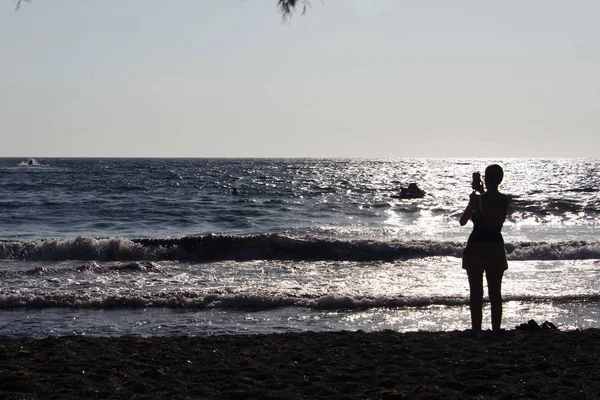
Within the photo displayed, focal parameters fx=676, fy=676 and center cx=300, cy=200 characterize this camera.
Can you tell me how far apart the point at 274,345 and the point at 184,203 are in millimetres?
28342

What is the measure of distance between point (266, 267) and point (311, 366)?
32.1ft

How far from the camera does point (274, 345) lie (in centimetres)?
695

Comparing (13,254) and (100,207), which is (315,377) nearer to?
(13,254)

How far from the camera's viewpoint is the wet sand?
5121mm

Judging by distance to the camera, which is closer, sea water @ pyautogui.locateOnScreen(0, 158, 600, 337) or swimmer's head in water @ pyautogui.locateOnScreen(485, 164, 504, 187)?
swimmer's head in water @ pyautogui.locateOnScreen(485, 164, 504, 187)

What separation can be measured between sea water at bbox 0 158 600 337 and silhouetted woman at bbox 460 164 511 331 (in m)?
1.83

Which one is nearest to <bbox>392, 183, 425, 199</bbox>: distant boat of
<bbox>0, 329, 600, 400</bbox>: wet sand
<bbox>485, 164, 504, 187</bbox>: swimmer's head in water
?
<bbox>0, 329, 600, 400</bbox>: wet sand

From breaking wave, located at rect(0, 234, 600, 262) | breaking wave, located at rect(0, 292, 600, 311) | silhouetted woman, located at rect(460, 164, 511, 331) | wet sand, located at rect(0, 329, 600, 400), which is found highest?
silhouetted woman, located at rect(460, 164, 511, 331)

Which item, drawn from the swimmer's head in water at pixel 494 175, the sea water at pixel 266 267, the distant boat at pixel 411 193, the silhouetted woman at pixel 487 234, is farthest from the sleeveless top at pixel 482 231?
the distant boat at pixel 411 193

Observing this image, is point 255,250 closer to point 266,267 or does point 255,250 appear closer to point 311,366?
point 266,267

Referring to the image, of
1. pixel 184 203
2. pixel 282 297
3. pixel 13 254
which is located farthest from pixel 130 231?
pixel 282 297

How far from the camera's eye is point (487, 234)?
23.1 ft

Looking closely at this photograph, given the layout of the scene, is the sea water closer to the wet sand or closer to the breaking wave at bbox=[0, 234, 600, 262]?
the breaking wave at bbox=[0, 234, 600, 262]

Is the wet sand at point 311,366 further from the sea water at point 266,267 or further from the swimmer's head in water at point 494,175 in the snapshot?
the sea water at point 266,267
